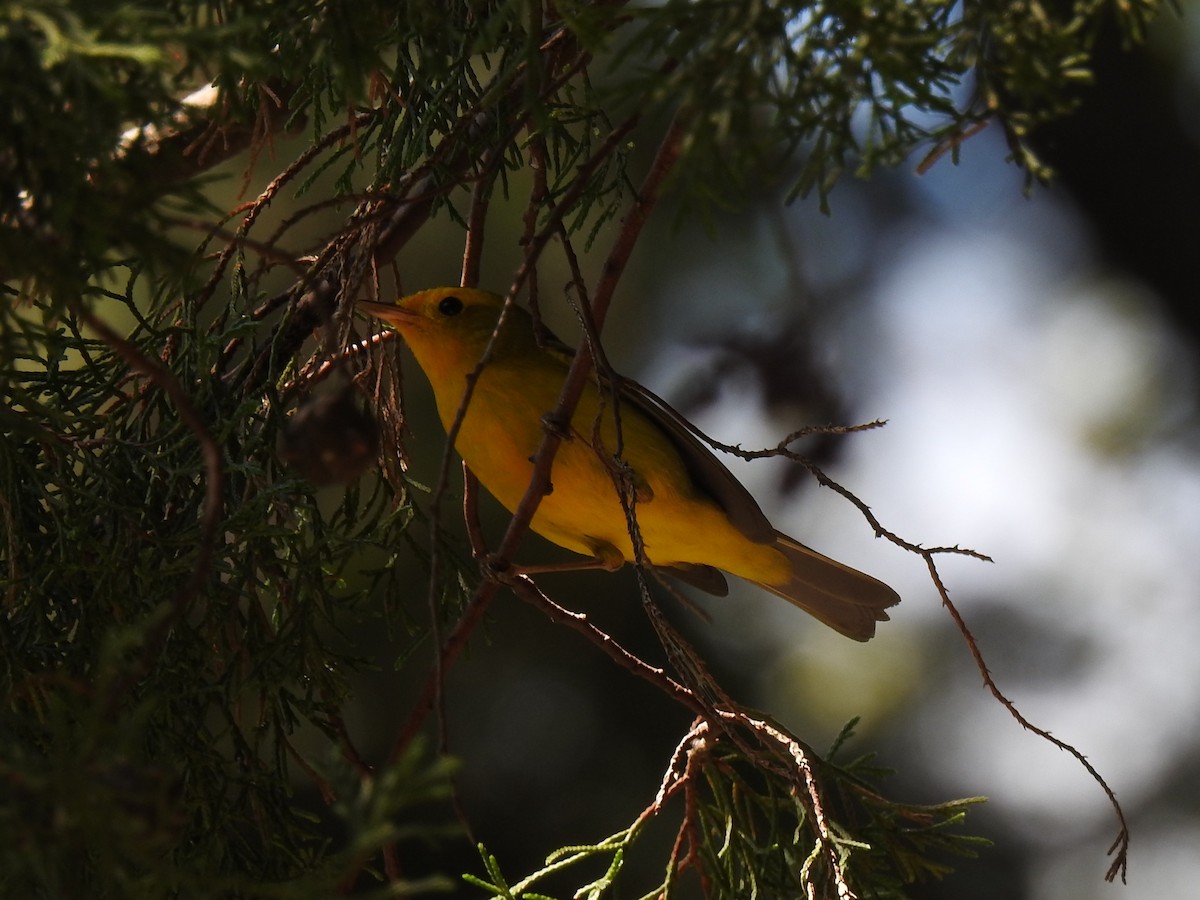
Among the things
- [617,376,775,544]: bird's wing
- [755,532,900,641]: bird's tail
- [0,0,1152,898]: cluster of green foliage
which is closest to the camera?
[0,0,1152,898]: cluster of green foliage

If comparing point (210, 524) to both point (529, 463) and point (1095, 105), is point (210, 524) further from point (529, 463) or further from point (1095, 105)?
point (1095, 105)

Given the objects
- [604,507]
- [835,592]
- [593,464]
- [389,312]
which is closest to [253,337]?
[389,312]

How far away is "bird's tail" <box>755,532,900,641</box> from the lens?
15.0ft

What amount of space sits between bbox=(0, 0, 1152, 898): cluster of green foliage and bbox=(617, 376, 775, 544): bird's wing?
2.71 feet

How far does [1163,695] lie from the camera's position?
253 inches

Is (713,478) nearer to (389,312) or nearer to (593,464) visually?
(593,464)

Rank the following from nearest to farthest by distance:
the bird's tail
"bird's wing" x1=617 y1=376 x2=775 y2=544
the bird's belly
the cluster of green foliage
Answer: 1. the cluster of green foliage
2. the bird's belly
3. "bird's wing" x1=617 y1=376 x2=775 y2=544
4. the bird's tail

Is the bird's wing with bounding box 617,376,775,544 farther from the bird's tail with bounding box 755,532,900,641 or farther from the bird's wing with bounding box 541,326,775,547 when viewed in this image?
the bird's tail with bounding box 755,532,900,641

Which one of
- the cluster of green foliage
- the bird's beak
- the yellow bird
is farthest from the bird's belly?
the bird's beak

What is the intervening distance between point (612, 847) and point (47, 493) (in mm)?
1653

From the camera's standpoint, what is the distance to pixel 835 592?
461 centimetres

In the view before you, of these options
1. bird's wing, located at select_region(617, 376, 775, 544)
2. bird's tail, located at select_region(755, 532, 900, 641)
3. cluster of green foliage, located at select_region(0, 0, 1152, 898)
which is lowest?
bird's tail, located at select_region(755, 532, 900, 641)

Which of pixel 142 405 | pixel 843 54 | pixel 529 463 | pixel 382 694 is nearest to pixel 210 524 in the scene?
pixel 843 54

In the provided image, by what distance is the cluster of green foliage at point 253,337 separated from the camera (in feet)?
5.53
